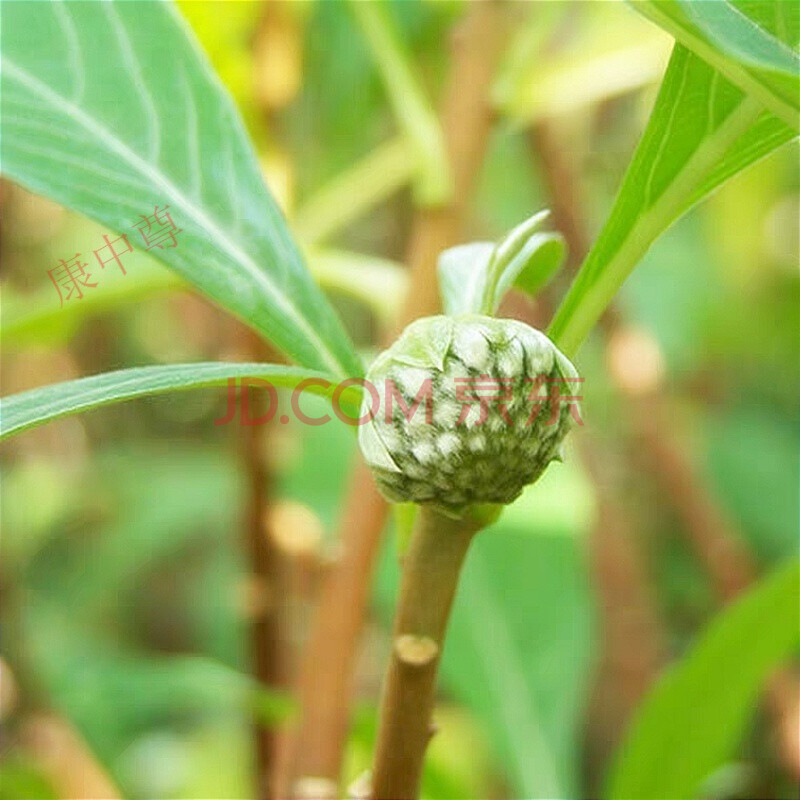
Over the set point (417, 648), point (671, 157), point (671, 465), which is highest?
point (671, 465)

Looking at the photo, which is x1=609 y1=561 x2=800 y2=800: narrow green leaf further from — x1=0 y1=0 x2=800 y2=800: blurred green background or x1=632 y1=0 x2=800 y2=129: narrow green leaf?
x1=632 y1=0 x2=800 y2=129: narrow green leaf

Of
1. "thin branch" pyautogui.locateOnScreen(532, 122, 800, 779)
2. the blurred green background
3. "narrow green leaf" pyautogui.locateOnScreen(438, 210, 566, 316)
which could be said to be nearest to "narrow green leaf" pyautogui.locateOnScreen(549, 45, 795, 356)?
"narrow green leaf" pyautogui.locateOnScreen(438, 210, 566, 316)

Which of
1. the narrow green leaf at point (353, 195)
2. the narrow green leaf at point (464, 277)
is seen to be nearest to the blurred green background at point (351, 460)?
the narrow green leaf at point (353, 195)

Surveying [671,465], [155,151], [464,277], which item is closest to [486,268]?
[464,277]

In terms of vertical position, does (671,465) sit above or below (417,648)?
above

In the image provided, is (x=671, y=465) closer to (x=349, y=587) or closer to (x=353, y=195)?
(x=353, y=195)

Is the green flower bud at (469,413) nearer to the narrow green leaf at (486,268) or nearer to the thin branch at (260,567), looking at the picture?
the narrow green leaf at (486,268)

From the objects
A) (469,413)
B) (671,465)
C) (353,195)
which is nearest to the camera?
(469,413)
